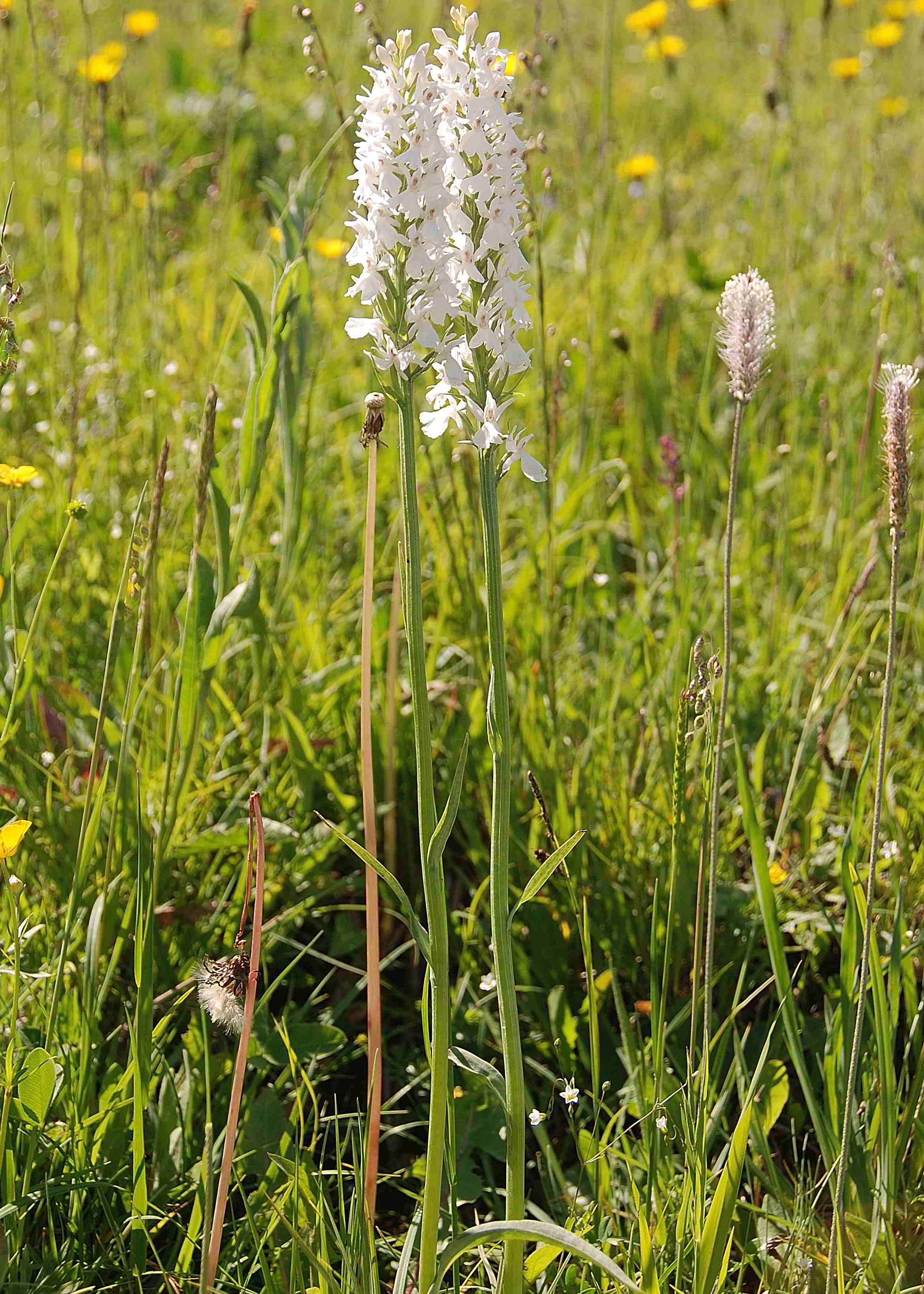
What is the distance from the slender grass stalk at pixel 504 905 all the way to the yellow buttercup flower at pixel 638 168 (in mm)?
3117

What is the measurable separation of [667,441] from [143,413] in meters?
1.24

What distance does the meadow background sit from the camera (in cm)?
124

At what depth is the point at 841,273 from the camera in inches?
102

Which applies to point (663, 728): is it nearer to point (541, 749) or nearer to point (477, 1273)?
point (541, 749)

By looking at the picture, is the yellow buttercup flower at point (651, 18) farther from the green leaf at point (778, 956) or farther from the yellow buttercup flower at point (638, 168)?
the green leaf at point (778, 956)

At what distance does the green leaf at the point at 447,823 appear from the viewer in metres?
0.95

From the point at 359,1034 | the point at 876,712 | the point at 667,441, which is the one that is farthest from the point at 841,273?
the point at 359,1034

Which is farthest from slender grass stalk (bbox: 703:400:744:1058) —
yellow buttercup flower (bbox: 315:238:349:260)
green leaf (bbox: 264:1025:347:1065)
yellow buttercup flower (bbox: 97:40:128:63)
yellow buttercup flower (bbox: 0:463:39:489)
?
yellow buttercup flower (bbox: 97:40:128:63)

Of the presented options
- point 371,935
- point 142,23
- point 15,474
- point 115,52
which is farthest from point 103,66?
point 371,935

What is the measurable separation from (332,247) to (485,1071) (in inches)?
82.2

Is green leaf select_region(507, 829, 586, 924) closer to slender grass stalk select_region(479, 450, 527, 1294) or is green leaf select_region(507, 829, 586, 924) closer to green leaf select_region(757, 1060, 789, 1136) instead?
slender grass stalk select_region(479, 450, 527, 1294)

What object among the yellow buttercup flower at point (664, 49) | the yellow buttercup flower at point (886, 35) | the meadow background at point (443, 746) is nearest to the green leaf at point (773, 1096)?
the meadow background at point (443, 746)

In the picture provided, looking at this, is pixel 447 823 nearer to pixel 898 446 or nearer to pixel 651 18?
pixel 898 446

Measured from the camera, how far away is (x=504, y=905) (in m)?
0.99
